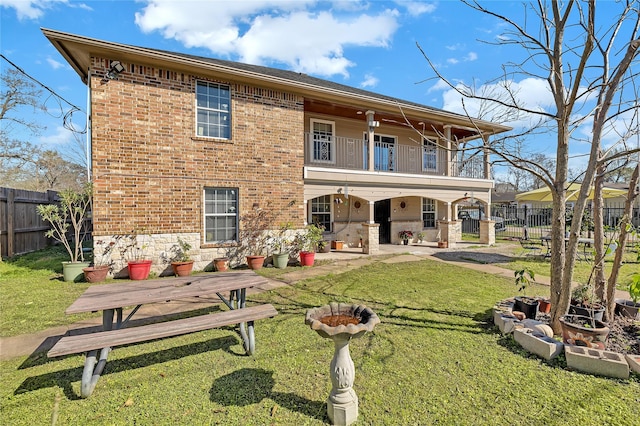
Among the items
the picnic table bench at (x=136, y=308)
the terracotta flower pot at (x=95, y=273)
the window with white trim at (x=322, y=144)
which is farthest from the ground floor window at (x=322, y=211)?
the picnic table bench at (x=136, y=308)

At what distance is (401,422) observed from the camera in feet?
7.73

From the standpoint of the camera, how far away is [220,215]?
8680mm

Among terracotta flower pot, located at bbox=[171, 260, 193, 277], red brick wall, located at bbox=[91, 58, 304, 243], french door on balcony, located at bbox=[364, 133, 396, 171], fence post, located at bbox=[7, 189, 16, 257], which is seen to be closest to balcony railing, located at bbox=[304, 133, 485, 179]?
french door on balcony, located at bbox=[364, 133, 396, 171]

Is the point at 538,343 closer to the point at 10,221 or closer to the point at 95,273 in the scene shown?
the point at 95,273

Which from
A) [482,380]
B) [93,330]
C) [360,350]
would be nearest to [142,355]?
[93,330]

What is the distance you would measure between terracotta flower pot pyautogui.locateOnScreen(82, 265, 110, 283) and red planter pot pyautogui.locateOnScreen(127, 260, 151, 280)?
0.50m

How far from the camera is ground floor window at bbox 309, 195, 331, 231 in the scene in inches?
488

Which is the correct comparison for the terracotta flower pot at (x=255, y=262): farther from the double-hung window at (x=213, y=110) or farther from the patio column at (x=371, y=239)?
the patio column at (x=371, y=239)

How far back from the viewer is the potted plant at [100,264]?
679 cm

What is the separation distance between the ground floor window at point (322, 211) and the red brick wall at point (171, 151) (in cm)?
288

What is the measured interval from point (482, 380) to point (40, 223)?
558 inches

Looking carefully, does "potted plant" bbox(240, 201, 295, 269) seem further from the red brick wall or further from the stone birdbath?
the stone birdbath

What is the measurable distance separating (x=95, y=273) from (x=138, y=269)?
838 mm

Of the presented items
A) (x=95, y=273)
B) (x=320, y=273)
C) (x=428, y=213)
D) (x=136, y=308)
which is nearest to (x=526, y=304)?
(x=320, y=273)
